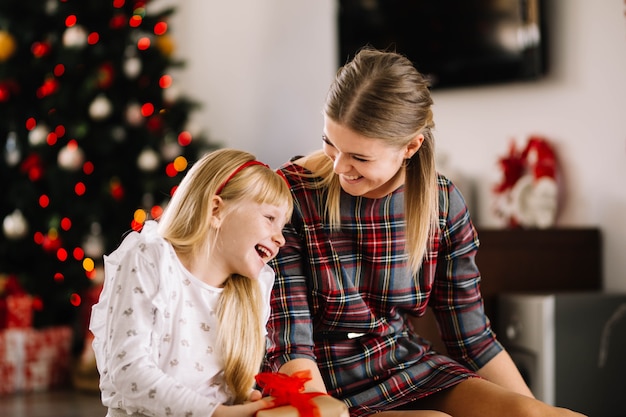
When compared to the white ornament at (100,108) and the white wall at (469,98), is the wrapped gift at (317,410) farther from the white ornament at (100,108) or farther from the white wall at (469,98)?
the white ornament at (100,108)

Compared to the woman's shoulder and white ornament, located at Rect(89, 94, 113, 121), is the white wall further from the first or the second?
the woman's shoulder

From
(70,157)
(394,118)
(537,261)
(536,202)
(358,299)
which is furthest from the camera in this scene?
(70,157)

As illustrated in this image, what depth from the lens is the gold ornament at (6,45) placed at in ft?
11.8

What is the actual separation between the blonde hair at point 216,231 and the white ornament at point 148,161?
2170mm

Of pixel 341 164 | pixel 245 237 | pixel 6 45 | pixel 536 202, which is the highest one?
pixel 6 45

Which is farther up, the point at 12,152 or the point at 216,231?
the point at 12,152

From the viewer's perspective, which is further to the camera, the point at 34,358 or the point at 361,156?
the point at 34,358

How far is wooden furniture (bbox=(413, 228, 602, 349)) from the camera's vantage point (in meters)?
2.68

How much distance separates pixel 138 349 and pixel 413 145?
0.63m

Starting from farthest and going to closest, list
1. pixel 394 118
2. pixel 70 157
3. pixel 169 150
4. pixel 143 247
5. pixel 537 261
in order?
pixel 169 150 < pixel 70 157 < pixel 537 261 < pixel 394 118 < pixel 143 247

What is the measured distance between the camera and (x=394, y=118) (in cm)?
154

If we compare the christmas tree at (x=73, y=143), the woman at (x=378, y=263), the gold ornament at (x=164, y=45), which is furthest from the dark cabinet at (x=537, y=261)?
the gold ornament at (x=164, y=45)

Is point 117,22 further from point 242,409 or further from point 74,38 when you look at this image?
point 242,409

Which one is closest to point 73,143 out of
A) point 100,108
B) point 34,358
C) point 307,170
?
point 100,108
